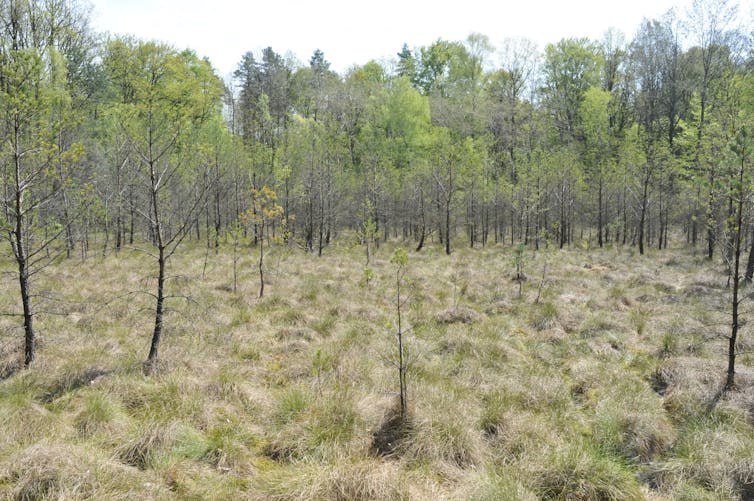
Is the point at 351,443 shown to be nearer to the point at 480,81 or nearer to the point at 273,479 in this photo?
the point at 273,479

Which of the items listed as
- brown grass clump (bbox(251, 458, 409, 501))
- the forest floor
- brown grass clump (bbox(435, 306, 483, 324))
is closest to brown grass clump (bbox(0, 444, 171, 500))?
the forest floor

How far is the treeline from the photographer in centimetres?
809

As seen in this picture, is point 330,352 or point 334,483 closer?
point 334,483

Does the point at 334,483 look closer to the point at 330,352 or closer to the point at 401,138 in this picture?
the point at 330,352

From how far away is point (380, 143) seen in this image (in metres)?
31.4

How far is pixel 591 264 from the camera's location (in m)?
16.5

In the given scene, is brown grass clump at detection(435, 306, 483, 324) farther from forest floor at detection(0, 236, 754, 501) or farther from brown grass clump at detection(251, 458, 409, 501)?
brown grass clump at detection(251, 458, 409, 501)

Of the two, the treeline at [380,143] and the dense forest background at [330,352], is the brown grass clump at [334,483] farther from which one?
the treeline at [380,143]

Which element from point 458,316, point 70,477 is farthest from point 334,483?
point 458,316

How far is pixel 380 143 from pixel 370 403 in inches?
1114

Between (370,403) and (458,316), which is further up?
(458,316)

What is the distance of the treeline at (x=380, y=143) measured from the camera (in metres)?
8.09

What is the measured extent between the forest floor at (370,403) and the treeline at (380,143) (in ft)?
4.82

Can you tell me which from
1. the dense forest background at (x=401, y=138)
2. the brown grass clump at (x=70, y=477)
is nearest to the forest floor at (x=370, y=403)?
the brown grass clump at (x=70, y=477)
